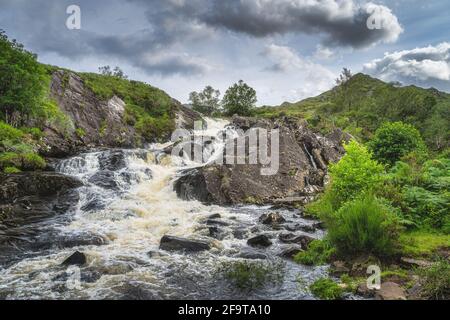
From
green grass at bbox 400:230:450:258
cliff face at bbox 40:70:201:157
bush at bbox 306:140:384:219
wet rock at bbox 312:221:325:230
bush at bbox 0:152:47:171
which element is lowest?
wet rock at bbox 312:221:325:230

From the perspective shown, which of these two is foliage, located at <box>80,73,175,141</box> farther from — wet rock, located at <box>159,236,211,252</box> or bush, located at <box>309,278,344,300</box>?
bush, located at <box>309,278,344,300</box>

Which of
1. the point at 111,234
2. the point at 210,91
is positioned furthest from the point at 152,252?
the point at 210,91

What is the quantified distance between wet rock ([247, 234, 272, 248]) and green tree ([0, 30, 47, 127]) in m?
27.5

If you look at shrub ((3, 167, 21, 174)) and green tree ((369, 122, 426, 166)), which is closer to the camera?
shrub ((3, 167, 21, 174))

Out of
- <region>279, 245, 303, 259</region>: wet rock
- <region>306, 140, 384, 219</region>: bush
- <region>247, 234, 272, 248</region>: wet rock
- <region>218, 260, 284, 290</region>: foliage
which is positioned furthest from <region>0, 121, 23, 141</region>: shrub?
<region>306, 140, 384, 219</region>: bush

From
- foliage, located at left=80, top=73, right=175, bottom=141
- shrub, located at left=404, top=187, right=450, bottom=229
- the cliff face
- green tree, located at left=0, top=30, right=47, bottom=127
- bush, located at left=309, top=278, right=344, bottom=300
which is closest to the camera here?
bush, located at left=309, top=278, right=344, bottom=300

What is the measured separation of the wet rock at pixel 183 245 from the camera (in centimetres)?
1563

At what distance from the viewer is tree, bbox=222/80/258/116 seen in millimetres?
Result: 81688

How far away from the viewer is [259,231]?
19.0m

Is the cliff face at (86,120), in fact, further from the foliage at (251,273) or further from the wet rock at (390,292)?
the wet rock at (390,292)

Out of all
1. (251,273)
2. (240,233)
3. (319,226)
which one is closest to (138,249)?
(240,233)

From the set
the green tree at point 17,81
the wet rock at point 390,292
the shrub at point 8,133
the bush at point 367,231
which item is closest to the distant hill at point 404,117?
the green tree at point 17,81

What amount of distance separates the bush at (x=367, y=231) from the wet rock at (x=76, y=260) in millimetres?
9288

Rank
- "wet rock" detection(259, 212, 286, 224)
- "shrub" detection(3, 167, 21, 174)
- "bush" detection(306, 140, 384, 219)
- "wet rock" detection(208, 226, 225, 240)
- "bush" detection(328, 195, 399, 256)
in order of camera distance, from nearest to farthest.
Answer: "bush" detection(328, 195, 399, 256)
"bush" detection(306, 140, 384, 219)
"wet rock" detection(208, 226, 225, 240)
"wet rock" detection(259, 212, 286, 224)
"shrub" detection(3, 167, 21, 174)
